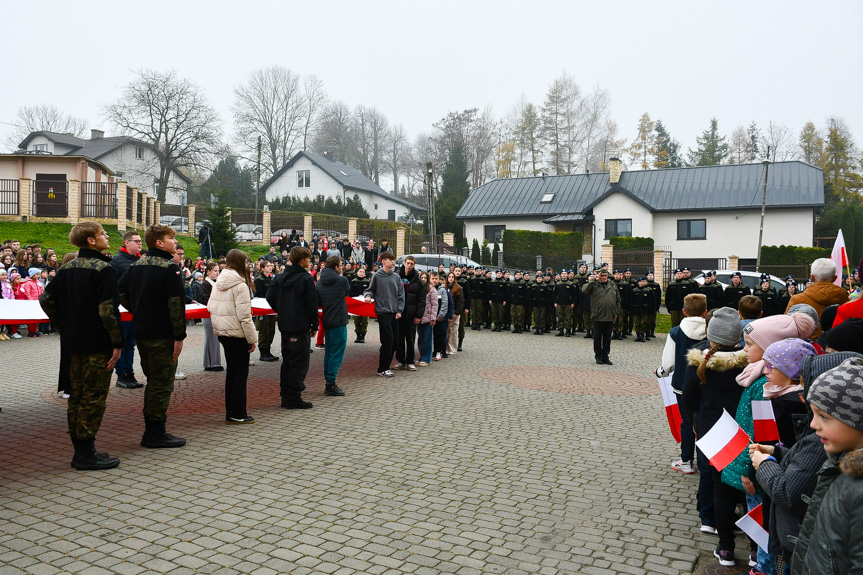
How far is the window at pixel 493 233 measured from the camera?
50406mm

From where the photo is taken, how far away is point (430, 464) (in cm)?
659

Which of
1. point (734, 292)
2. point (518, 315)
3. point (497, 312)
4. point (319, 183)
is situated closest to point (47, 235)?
point (497, 312)

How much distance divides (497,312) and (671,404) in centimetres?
1472

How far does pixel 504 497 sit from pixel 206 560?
2499 mm

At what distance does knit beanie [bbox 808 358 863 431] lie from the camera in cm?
265

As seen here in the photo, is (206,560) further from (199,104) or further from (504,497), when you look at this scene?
(199,104)

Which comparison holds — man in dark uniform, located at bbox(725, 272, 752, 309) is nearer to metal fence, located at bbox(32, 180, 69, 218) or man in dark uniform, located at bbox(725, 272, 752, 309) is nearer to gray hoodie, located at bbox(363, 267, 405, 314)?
gray hoodie, located at bbox(363, 267, 405, 314)

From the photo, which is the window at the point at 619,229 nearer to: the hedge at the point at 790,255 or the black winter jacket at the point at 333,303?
the hedge at the point at 790,255

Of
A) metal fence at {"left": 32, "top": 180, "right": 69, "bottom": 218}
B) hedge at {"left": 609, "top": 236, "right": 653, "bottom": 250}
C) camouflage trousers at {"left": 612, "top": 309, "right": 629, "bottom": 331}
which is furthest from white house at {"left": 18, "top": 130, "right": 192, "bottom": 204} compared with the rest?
camouflage trousers at {"left": 612, "top": 309, "right": 629, "bottom": 331}

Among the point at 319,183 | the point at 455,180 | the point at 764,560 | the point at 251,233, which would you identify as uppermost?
the point at 455,180

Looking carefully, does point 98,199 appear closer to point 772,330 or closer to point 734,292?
point 734,292

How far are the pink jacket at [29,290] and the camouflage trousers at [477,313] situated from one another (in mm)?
12196

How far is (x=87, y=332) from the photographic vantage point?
615 cm

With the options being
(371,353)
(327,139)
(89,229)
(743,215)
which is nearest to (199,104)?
(327,139)
